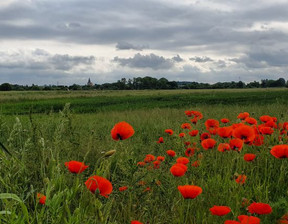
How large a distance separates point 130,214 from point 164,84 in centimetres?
10096

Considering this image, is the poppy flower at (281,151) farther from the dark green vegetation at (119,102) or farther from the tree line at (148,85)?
the tree line at (148,85)

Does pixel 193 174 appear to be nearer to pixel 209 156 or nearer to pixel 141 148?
pixel 209 156

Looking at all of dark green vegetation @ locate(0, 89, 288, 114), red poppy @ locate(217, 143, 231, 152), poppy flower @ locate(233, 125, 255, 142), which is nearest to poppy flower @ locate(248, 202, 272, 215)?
poppy flower @ locate(233, 125, 255, 142)

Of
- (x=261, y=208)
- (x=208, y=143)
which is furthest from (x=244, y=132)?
(x=261, y=208)

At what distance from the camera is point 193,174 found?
297 cm

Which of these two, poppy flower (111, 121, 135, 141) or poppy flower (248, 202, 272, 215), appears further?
poppy flower (111, 121, 135, 141)

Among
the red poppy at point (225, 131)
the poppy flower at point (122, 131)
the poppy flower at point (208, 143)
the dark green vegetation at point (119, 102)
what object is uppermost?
the poppy flower at point (122, 131)

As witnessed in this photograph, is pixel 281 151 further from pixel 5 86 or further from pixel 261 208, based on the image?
pixel 5 86

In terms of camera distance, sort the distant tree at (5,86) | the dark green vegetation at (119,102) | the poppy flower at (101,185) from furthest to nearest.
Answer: the distant tree at (5,86) → the dark green vegetation at (119,102) → the poppy flower at (101,185)

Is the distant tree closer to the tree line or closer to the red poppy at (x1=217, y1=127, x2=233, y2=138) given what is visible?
the tree line

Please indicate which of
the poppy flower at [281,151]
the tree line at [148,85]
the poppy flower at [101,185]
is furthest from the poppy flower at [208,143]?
the tree line at [148,85]

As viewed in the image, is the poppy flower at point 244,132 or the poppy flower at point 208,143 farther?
the poppy flower at point 208,143

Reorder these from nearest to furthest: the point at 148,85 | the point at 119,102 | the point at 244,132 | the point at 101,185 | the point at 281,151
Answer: the point at 101,185
the point at 281,151
the point at 244,132
the point at 119,102
the point at 148,85

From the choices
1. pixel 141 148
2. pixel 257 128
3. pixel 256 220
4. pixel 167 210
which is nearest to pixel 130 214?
pixel 167 210
